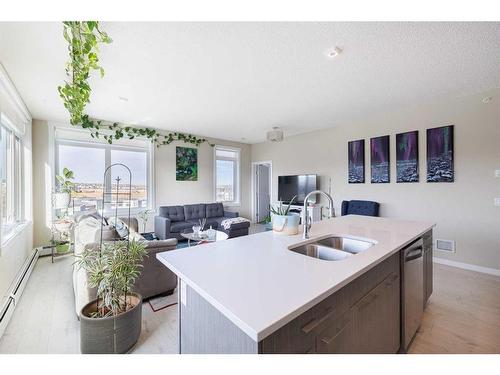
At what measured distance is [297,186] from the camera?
5.50 m

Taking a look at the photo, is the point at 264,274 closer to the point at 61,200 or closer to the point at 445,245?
the point at 445,245

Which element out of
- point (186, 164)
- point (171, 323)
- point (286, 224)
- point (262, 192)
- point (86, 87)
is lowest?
point (171, 323)

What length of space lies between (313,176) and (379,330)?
4.08m

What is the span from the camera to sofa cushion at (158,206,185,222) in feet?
16.2

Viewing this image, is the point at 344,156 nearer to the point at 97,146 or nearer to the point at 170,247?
the point at 170,247

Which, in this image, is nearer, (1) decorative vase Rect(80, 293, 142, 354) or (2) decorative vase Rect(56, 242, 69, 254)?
(1) decorative vase Rect(80, 293, 142, 354)

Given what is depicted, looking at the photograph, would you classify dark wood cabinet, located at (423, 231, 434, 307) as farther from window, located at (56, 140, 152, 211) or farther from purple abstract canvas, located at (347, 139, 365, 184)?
window, located at (56, 140, 152, 211)

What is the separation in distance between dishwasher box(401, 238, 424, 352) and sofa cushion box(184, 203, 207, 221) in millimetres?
4337

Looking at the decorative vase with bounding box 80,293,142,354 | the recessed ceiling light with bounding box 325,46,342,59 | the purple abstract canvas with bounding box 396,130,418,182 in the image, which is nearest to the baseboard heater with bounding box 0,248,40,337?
the decorative vase with bounding box 80,293,142,354

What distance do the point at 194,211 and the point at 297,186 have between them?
254cm

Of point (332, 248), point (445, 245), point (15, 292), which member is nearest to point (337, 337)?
point (332, 248)

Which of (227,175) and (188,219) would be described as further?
(227,175)

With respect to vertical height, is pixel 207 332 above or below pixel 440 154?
below

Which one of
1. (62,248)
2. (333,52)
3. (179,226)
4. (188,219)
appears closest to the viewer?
(333,52)
